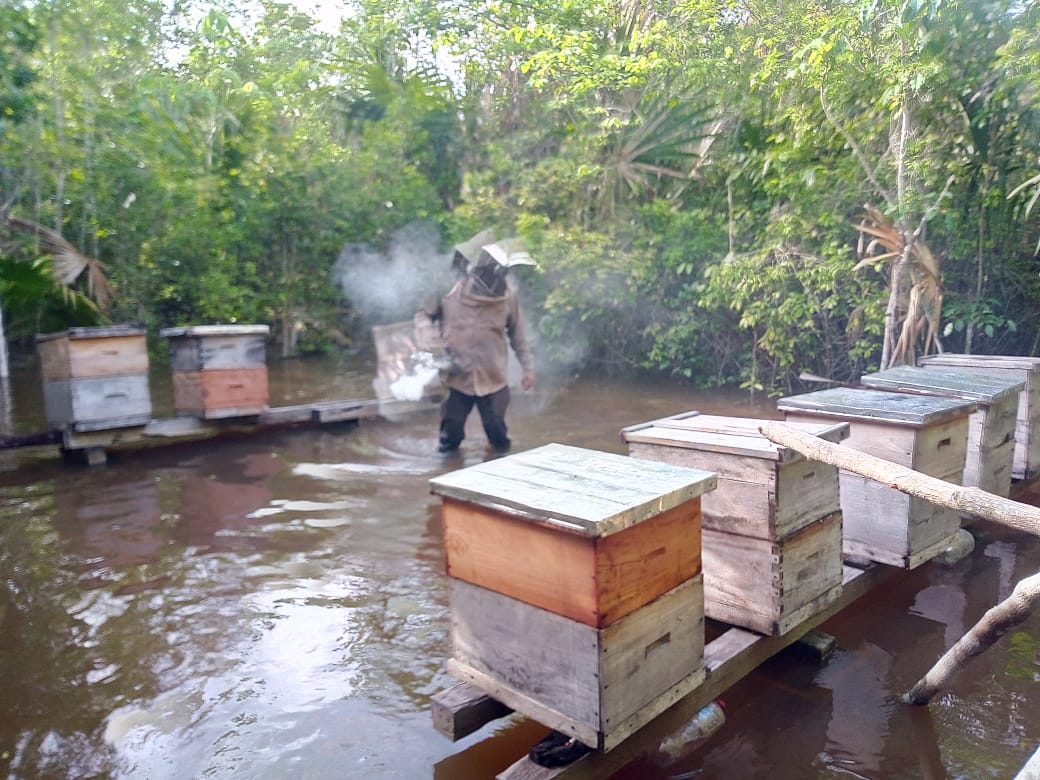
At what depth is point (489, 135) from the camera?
1168cm

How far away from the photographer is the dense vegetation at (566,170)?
623 cm

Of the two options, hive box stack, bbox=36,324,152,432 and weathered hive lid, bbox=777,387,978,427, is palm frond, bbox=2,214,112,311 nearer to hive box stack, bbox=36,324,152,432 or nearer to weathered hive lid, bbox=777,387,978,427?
hive box stack, bbox=36,324,152,432

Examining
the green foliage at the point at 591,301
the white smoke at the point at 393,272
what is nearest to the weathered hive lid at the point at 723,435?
the green foliage at the point at 591,301

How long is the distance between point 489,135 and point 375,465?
7179 millimetres

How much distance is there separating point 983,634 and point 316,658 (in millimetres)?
2295

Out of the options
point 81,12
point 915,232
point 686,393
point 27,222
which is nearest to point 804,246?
point 915,232

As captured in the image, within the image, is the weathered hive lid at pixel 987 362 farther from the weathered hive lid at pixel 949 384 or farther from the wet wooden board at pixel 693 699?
the wet wooden board at pixel 693 699

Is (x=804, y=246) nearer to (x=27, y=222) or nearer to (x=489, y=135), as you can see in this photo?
(x=489, y=135)

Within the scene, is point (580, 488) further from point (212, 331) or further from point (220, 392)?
point (220, 392)

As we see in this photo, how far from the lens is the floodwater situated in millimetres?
2432

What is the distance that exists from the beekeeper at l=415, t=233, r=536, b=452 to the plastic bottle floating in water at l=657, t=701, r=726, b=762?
3.57 meters

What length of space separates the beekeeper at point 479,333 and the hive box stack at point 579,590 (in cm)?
347

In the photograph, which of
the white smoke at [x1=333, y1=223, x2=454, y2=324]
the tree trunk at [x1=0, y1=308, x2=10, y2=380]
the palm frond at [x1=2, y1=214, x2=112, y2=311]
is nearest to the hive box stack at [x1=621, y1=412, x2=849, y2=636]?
the palm frond at [x1=2, y1=214, x2=112, y2=311]

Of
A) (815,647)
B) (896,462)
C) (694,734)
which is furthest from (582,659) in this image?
(896,462)
